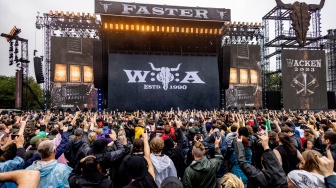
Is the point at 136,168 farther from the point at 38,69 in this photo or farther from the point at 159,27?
the point at 159,27

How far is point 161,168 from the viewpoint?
3441mm

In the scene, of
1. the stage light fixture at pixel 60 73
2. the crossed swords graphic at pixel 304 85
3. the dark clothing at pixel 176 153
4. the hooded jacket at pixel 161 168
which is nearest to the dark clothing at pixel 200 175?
the hooded jacket at pixel 161 168

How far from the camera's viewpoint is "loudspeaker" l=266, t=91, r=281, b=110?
2540 cm

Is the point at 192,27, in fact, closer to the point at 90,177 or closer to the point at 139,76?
the point at 139,76

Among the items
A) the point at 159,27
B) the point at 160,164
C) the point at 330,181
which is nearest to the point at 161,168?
the point at 160,164

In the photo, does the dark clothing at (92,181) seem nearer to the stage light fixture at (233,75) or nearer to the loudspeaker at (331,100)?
the stage light fixture at (233,75)

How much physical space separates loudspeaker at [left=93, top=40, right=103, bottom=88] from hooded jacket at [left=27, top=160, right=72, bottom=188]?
20.7 metres

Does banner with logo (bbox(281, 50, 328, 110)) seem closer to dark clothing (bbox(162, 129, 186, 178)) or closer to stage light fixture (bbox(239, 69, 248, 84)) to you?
stage light fixture (bbox(239, 69, 248, 84))

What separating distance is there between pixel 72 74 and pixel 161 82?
7825 millimetres

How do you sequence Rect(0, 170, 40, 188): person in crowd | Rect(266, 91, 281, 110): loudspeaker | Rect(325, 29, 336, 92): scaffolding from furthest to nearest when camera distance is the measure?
Rect(325, 29, 336, 92): scaffolding
Rect(266, 91, 281, 110): loudspeaker
Rect(0, 170, 40, 188): person in crowd

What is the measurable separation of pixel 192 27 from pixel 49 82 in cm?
1405

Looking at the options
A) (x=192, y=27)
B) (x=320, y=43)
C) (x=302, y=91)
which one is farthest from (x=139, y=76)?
(x=320, y=43)

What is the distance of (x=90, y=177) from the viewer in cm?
257

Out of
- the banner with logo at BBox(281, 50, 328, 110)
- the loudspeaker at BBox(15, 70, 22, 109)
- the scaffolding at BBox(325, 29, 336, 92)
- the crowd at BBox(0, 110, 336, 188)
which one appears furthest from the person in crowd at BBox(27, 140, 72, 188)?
the scaffolding at BBox(325, 29, 336, 92)
